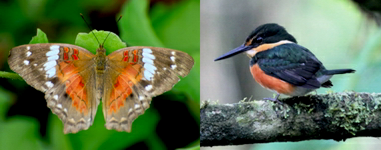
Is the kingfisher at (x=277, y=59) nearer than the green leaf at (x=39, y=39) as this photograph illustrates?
Yes

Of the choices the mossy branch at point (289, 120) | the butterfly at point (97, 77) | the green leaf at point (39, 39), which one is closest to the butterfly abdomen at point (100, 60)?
the butterfly at point (97, 77)

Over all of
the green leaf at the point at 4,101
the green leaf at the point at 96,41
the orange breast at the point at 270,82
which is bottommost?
the green leaf at the point at 4,101

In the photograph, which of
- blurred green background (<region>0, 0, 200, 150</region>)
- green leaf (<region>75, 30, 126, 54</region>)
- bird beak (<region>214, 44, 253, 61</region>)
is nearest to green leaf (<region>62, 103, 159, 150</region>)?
blurred green background (<region>0, 0, 200, 150</region>)

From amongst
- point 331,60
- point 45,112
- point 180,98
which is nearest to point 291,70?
point 331,60

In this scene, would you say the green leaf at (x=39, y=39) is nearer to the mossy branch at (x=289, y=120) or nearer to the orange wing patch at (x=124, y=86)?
the orange wing patch at (x=124, y=86)

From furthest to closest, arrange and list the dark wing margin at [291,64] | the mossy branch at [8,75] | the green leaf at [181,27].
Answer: the green leaf at [181,27] < the mossy branch at [8,75] < the dark wing margin at [291,64]

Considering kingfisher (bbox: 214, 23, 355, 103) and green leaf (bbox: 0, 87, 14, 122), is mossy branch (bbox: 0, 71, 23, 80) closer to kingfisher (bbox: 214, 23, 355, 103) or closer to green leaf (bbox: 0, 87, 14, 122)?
green leaf (bbox: 0, 87, 14, 122)

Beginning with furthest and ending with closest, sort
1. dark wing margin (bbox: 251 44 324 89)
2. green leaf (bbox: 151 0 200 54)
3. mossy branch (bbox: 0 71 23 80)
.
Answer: green leaf (bbox: 151 0 200 54)
mossy branch (bbox: 0 71 23 80)
dark wing margin (bbox: 251 44 324 89)

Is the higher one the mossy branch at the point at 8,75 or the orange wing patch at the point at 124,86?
the mossy branch at the point at 8,75
